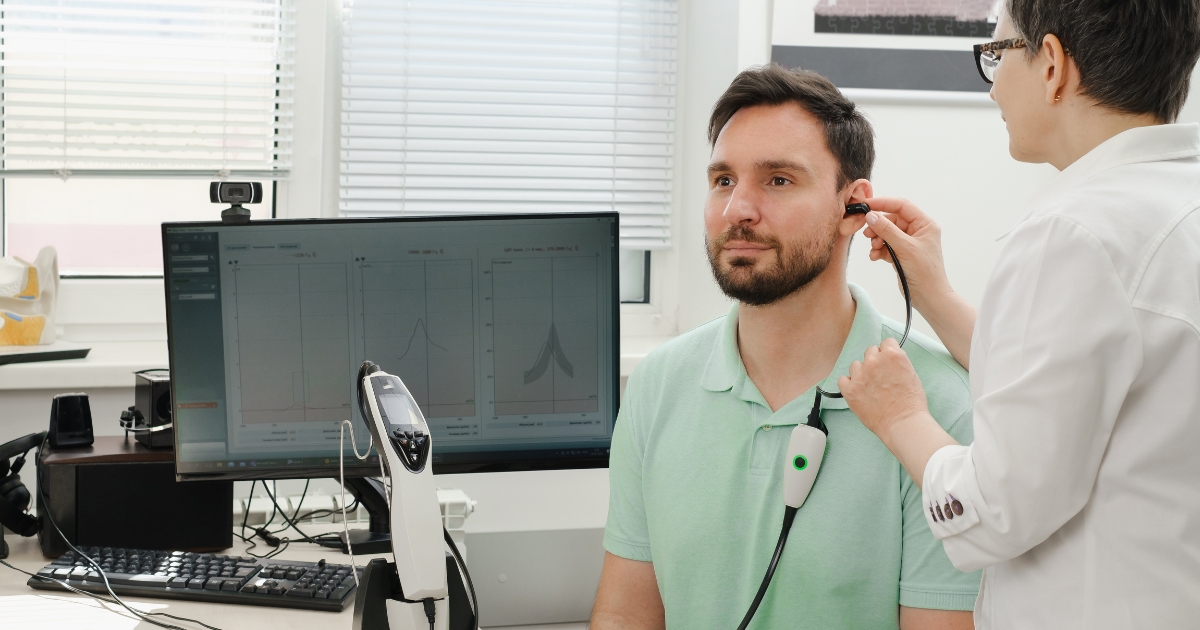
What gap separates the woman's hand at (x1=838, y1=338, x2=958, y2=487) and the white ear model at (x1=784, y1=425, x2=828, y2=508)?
0.31 ft

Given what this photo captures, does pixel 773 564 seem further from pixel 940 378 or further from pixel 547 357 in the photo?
pixel 547 357

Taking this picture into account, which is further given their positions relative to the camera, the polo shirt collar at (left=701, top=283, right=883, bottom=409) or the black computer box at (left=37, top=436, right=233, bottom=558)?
the black computer box at (left=37, top=436, right=233, bottom=558)

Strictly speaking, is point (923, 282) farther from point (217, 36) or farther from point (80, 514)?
point (217, 36)

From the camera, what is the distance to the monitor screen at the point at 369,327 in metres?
1.54

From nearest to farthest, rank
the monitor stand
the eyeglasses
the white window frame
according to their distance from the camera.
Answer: the eyeglasses
the monitor stand
the white window frame

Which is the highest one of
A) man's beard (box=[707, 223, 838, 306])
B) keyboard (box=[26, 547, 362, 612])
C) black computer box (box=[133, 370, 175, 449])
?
man's beard (box=[707, 223, 838, 306])

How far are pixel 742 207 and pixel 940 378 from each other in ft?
1.10

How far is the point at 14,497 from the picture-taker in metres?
1.59

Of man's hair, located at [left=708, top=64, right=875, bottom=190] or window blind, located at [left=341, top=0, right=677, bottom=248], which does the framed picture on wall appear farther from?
man's hair, located at [left=708, top=64, right=875, bottom=190]

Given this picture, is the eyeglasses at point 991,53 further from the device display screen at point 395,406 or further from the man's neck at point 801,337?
the device display screen at point 395,406

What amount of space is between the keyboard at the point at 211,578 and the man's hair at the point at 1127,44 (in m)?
1.10

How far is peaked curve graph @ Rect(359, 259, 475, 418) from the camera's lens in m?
1.54

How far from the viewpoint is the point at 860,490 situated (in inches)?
47.9

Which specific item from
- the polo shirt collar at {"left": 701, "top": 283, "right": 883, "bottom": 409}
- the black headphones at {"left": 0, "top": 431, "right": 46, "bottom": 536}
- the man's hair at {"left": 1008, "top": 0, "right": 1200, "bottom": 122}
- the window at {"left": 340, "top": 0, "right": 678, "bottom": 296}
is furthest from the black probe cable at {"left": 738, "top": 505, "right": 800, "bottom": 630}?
the window at {"left": 340, "top": 0, "right": 678, "bottom": 296}
